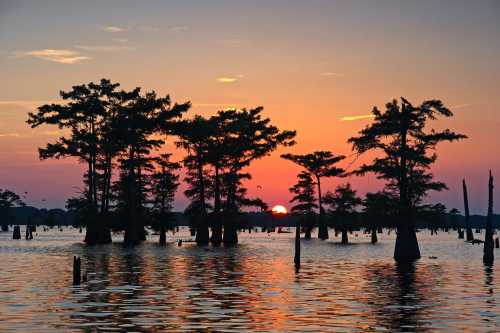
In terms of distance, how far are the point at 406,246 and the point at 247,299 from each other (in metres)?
34.7

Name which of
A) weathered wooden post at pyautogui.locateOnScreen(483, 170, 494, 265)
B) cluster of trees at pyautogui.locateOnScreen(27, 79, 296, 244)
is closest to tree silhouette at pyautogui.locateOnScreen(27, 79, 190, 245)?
cluster of trees at pyautogui.locateOnScreen(27, 79, 296, 244)

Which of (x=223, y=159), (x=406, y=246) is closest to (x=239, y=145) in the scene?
(x=223, y=159)

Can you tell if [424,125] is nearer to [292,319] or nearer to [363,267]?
[363,267]

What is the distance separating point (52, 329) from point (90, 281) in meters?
18.4

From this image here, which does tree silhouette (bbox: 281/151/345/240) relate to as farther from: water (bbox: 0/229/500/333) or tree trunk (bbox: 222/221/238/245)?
water (bbox: 0/229/500/333)

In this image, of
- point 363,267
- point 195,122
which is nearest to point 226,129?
point 195,122

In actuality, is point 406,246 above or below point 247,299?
above

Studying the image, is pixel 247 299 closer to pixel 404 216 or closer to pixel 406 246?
pixel 404 216

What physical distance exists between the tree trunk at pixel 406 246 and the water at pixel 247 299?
964 cm

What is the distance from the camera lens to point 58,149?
3858 inches

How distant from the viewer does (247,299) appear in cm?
3350

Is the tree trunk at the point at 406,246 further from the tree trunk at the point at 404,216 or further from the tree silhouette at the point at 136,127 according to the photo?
the tree silhouette at the point at 136,127

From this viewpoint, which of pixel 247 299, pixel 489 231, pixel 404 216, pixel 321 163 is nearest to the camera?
pixel 247 299

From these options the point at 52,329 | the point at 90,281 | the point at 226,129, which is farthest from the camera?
the point at 226,129
